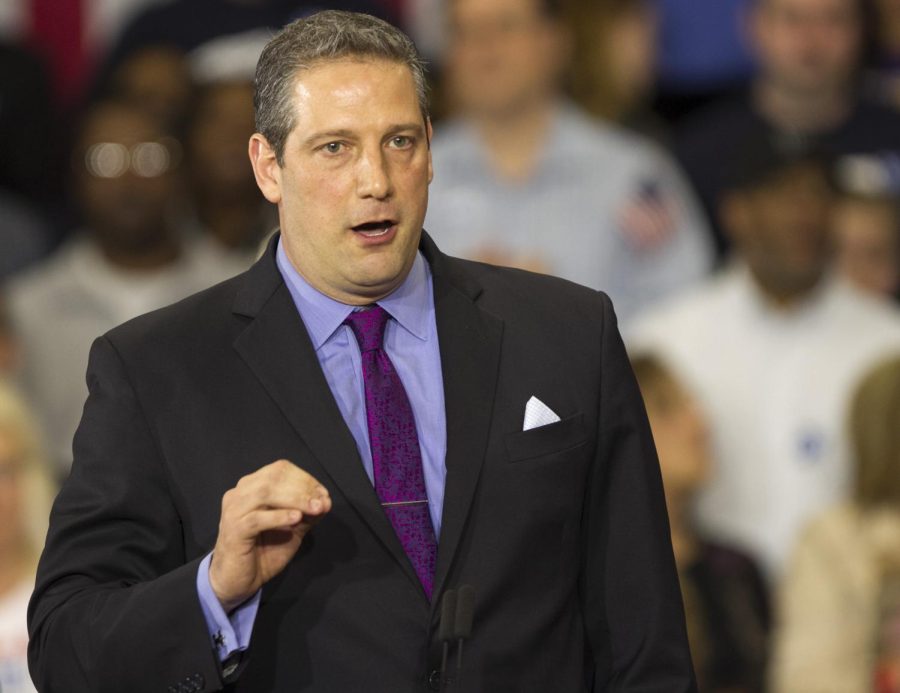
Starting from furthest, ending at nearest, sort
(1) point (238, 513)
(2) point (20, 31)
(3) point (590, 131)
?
(2) point (20, 31) → (3) point (590, 131) → (1) point (238, 513)

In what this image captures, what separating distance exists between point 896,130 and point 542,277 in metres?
3.53

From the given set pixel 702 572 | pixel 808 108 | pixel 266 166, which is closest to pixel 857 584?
pixel 702 572

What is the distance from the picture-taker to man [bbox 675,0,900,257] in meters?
5.43

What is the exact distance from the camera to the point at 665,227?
5.10 m

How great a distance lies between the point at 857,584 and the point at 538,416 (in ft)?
7.65

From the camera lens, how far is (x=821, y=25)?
17.9ft

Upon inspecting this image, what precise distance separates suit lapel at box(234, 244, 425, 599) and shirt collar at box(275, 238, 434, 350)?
17 millimetres

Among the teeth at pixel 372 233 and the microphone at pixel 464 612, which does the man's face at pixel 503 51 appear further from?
the microphone at pixel 464 612

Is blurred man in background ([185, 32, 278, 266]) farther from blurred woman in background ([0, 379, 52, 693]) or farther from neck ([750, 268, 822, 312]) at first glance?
neck ([750, 268, 822, 312])

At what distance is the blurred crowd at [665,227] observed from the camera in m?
4.32

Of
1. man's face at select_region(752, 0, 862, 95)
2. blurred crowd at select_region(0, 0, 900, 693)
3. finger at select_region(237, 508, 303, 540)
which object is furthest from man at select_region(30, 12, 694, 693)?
man's face at select_region(752, 0, 862, 95)

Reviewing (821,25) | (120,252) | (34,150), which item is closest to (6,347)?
(120,252)

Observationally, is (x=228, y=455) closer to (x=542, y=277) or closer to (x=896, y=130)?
(x=542, y=277)

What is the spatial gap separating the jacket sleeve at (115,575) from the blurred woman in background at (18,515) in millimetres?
1848
